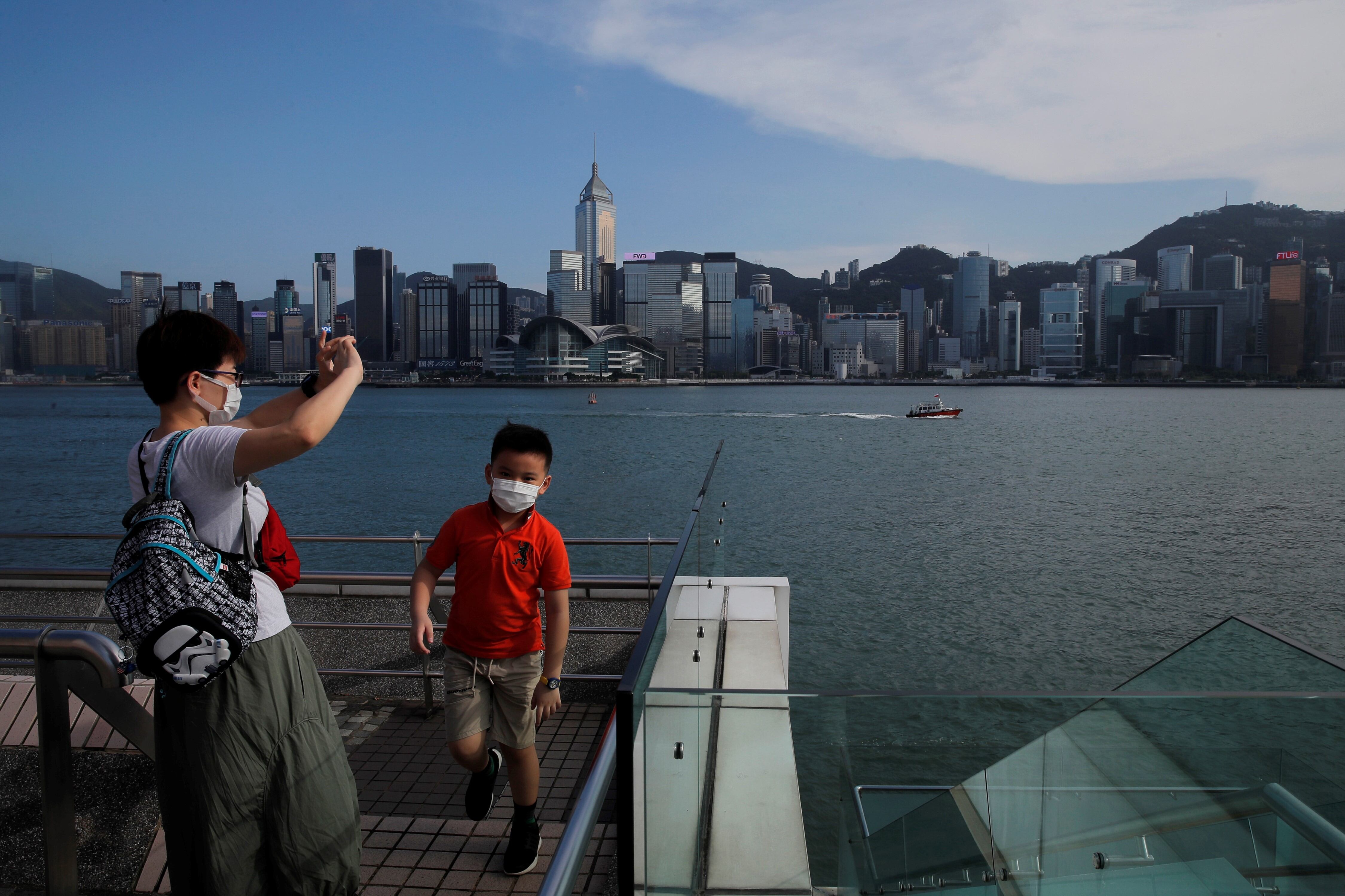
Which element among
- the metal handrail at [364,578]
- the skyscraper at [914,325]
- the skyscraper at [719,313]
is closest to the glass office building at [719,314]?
the skyscraper at [719,313]

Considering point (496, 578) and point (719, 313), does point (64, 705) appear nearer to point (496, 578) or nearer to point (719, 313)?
point (496, 578)

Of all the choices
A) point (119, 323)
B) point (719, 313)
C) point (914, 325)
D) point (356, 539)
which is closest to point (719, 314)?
point (719, 313)

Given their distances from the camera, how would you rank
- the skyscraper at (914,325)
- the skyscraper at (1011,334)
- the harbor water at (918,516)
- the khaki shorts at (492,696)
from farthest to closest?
the skyscraper at (914,325), the skyscraper at (1011,334), the harbor water at (918,516), the khaki shorts at (492,696)

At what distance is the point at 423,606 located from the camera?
8.47ft

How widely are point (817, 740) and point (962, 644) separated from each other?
1348 cm

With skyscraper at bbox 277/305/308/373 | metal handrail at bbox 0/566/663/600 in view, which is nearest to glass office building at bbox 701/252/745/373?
skyscraper at bbox 277/305/308/373

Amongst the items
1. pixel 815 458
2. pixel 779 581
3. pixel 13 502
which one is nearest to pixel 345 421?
pixel 13 502

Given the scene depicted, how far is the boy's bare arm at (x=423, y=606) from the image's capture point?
8.27 feet

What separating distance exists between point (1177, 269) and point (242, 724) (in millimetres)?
183321

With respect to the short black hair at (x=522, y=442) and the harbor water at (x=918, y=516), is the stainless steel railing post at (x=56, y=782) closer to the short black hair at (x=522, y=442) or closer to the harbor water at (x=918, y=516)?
the short black hair at (x=522, y=442)

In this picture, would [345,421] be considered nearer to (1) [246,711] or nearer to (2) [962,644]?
(2) [962,644]

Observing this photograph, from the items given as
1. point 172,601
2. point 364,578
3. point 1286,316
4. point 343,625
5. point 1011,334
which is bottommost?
point 343,625

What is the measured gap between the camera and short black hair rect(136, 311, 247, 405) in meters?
1.80

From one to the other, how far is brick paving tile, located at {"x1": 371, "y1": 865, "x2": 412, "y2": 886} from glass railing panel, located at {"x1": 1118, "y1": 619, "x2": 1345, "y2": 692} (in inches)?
94.3
